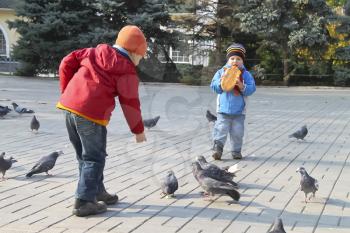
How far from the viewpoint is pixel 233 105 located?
28.5ft

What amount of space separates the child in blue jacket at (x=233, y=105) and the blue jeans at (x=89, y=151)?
132 inches

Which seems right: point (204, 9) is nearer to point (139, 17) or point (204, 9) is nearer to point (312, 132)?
point (139, 17)

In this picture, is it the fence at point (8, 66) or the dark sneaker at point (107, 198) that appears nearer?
the dark sneaker at point (107, 198)

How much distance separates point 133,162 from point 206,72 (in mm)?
21769

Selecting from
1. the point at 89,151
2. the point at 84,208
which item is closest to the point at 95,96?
the point at 89,151

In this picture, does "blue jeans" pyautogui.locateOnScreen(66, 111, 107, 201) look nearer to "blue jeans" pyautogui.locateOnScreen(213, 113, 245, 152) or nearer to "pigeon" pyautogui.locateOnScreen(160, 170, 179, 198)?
"pigeon" pyautogui.locateOnScreen(160, 170, 179, 198)

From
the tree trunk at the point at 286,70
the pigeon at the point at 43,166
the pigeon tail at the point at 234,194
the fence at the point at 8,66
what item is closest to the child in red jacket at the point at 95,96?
the pigeon tail at the point at 234,194

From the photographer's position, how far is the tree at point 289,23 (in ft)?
90.2

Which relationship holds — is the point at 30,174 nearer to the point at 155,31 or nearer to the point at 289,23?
the point at 155,31

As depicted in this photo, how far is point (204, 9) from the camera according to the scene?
29.7 metres

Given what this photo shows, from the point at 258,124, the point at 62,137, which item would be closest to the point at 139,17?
the point at 258,124

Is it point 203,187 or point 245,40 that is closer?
point 203,187

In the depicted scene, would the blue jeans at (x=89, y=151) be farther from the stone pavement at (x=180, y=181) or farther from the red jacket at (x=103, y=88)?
the stone pavement at (x=180, y=181)

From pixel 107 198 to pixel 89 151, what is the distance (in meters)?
0.68
